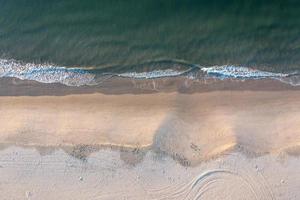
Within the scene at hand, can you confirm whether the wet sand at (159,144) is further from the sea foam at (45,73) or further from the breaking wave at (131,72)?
the sea foam at (45,73)

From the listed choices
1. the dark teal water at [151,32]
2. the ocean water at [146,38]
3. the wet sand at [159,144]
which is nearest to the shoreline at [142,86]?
the wet sand at [159,144]

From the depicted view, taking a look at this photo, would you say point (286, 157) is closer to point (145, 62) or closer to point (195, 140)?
point (195, 140)

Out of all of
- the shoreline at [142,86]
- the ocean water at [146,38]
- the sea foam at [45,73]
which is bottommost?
the shoreline at [142,86]

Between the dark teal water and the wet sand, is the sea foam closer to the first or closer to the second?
the dark teal water

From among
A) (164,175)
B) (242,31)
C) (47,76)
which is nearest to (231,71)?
(242,31)

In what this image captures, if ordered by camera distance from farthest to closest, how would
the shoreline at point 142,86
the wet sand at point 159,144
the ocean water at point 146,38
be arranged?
the ocean water at point 146,38 → the shoreline at point 142,86 → the wet sand at point 159,144

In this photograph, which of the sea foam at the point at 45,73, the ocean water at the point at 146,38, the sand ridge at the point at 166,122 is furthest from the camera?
the sea foam at the point at 45,73

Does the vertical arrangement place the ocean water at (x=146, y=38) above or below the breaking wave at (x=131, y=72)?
above

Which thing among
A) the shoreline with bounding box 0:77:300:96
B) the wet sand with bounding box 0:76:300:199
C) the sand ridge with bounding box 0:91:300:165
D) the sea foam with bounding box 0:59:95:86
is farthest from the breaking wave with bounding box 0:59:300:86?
the sand ridge with bounding box 0:91:300:165
